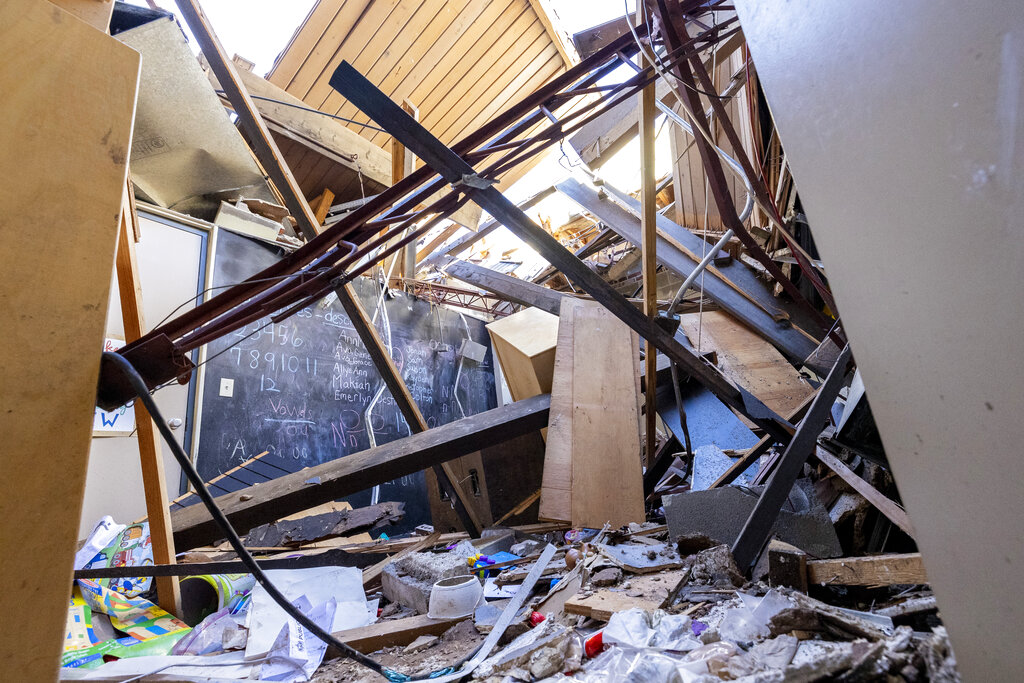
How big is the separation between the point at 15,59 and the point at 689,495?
258 centimetres

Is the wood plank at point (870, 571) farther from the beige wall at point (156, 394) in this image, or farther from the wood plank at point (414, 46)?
the wood plank at point (414, 46)

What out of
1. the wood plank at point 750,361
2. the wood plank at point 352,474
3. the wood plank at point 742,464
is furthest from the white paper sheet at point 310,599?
the wood plank at point 750,361

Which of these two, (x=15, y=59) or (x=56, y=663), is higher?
(x=15, y=59)

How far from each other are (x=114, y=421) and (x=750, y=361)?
4.79m

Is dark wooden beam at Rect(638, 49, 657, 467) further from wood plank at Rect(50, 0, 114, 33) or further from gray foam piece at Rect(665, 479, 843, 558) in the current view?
wood plank at Rect(50, 0, 114, 33)

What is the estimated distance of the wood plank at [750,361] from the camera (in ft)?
11.6

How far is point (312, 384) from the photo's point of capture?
566 centimetres

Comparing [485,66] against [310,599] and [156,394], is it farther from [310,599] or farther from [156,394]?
[310,599]

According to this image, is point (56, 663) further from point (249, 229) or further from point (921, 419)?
point (249, 229)

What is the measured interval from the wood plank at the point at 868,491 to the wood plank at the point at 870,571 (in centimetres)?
16

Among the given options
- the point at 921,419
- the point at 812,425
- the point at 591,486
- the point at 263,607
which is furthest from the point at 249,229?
the point at 921,419

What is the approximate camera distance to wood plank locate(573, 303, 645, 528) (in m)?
2.90

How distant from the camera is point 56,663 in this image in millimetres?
1014

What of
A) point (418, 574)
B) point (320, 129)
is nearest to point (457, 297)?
point (320, 129)
